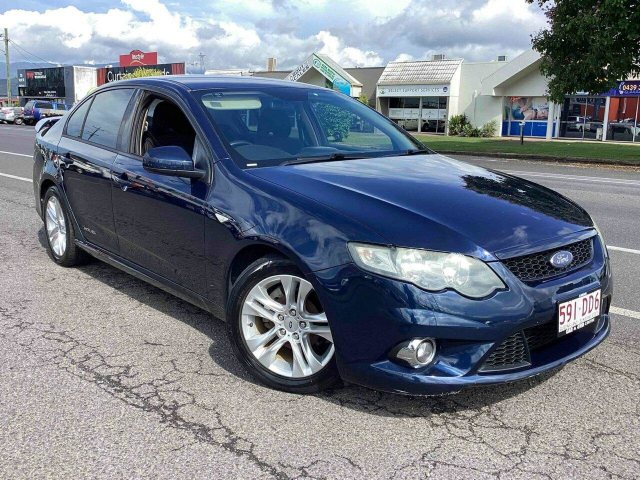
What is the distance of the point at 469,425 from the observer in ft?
9.84

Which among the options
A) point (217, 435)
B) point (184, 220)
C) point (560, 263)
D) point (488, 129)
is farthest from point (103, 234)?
point (488, 129)

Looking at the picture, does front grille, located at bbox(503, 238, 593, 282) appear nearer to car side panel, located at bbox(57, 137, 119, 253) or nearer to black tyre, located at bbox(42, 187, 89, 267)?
car side panel, located at bbox(57, 137, 119, 253)

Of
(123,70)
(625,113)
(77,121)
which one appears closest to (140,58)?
(123,70)

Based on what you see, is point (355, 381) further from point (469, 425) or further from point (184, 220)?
point (184, 220)

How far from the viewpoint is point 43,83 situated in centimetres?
7606

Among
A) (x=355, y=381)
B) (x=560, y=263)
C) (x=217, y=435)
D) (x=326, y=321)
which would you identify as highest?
(x=560, y=263)

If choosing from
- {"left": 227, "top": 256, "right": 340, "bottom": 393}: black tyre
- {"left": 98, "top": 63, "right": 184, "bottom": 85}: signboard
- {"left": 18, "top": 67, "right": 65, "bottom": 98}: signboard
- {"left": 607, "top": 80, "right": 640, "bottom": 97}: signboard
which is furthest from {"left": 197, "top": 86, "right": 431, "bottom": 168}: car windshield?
{"left": 18, "top": 67, "right": 65, "bottom": 98}: signboard

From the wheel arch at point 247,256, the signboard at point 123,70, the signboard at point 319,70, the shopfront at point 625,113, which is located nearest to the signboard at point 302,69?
the signboard at point 319,70

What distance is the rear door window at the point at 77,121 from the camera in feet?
17.8

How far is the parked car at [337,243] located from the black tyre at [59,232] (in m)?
0.89

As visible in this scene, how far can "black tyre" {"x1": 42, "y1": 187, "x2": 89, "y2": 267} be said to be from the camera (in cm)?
548

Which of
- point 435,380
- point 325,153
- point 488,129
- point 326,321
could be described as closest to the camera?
point 435,380

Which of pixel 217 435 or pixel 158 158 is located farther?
pixel 158 158

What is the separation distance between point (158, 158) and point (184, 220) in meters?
0.40
